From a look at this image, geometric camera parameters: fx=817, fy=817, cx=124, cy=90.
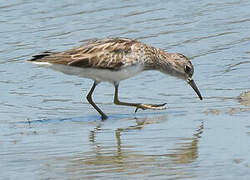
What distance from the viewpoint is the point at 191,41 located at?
560 inches

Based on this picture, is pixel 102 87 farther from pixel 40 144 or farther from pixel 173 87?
pixel 40 144

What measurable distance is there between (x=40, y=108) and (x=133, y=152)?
300cm

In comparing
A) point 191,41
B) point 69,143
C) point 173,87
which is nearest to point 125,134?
point 69,143

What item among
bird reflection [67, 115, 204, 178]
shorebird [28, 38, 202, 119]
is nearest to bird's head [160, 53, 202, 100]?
shorebird [28, 38, 202, 119]

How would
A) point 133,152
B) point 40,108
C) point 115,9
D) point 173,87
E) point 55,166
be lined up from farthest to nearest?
point 115,9, point 173,87, point 40,108, point 133,152, point 55,166

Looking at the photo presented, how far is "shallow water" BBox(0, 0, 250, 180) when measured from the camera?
300 inches

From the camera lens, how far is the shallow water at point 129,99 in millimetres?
7609

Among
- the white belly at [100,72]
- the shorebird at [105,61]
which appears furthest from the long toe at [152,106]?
the white belly at [100,72]

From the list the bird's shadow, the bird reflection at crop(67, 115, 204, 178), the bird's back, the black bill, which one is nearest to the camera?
the bird reflection at crop(67, 115, 204, 178)

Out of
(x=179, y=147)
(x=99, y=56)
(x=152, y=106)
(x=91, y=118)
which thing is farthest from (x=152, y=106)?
(x=179, y=147)

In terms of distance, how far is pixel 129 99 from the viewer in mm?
11367

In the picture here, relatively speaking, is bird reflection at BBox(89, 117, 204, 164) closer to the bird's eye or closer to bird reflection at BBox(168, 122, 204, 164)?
bird reflection at BBox(168, 122, 204, 164)

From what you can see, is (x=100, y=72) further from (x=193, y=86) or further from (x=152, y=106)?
(x=193, y=86)

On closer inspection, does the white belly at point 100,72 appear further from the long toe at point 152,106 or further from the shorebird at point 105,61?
the long toe at point 152,106
